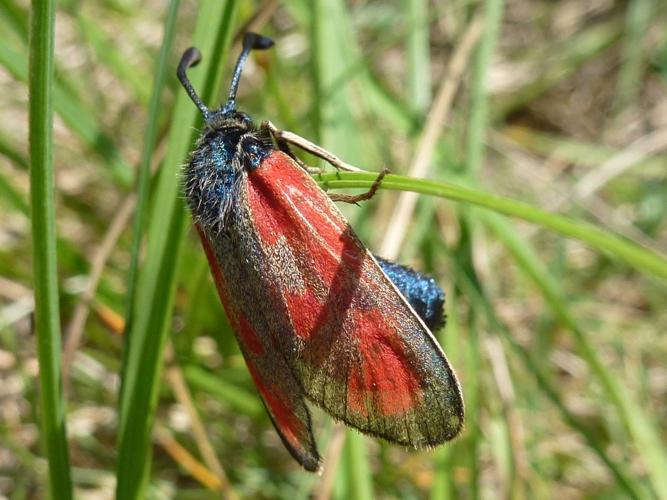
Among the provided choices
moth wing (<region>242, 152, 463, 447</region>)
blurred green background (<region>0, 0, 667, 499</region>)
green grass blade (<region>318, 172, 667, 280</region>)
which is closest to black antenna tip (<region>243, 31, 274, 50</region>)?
blurred green background (<region>0, 0, 667, 499</region>)

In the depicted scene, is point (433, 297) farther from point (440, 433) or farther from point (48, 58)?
point (48, 58)

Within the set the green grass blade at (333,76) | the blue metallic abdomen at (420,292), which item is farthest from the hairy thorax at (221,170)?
the green grass blade at (333,76)

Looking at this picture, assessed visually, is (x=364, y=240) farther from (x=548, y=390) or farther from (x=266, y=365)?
(x=266, y=365)

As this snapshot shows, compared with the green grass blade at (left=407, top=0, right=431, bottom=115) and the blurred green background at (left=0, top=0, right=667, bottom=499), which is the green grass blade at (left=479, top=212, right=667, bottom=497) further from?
the green grass blade at (left=407, top=0, right=431, bottom=115)

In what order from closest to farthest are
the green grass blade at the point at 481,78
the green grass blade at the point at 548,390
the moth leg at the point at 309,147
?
1. the moth leg at the point at 309,147
2. the green grass blade at the point at 548,390
3. the green grass blade at the point at 481,78

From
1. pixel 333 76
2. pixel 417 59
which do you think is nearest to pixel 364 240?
pixel 333 76

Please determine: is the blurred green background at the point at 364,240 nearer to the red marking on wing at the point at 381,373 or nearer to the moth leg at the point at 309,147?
the moth leg at the point at 309,147

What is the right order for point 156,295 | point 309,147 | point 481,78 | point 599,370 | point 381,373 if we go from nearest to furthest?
point 381,373, point 309,147, point 156,295, point 599,370, point 481,78

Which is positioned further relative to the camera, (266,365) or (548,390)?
(548,390)
